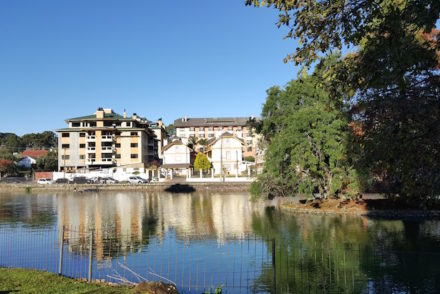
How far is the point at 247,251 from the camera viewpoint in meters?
19.3

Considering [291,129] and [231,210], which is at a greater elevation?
[291,129]

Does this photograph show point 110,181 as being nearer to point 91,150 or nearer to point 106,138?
point 91,150

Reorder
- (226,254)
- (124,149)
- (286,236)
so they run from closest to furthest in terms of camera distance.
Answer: (226,254) → (286,236) → (124,149)

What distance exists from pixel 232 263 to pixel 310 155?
18.0 m

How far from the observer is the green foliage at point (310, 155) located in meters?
32.2

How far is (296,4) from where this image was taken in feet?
25.5

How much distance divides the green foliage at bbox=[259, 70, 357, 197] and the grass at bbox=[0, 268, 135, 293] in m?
23.6

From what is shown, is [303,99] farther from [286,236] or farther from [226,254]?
[226,254]

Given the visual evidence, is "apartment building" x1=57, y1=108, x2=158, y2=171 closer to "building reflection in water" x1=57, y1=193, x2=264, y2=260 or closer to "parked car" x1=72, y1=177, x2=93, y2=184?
"parked car" x1=72, y1=177, x2=93, y2=184

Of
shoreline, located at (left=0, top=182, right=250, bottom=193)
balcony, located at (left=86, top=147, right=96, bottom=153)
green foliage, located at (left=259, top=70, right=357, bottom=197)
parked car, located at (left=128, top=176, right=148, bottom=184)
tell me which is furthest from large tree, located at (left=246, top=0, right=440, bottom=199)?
balcony, located at (left=86, top=147, right=96, bottom=153)

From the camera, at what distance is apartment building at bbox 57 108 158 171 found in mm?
85438

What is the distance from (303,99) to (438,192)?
30.7 m

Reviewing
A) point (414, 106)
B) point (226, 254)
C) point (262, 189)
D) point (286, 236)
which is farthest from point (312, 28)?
point (262, 189)

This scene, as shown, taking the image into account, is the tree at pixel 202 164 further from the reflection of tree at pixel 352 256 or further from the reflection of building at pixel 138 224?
the reflection of tree at pixel 352 256
